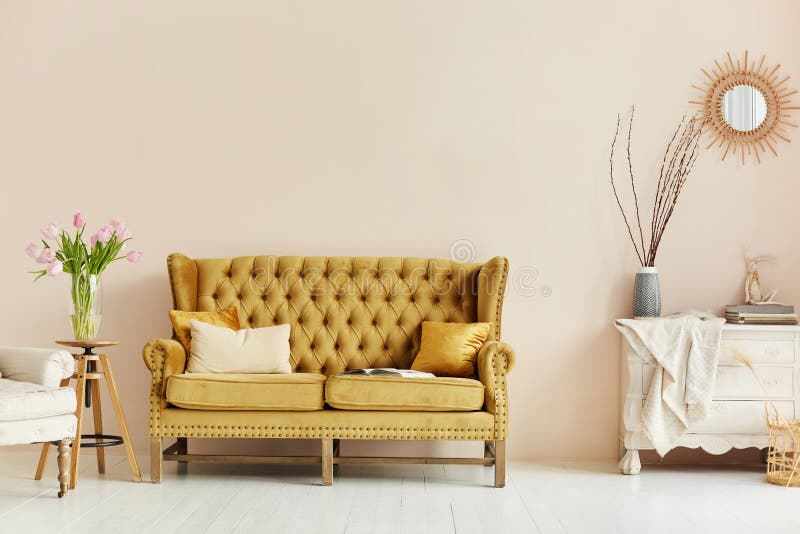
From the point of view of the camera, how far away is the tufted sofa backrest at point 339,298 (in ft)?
12.7

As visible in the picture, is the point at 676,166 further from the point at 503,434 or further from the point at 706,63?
the point at 503,434

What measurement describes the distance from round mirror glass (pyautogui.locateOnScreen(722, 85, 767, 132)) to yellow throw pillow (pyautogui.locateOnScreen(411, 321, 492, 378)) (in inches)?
65.1

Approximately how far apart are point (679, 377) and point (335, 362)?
1532 mm

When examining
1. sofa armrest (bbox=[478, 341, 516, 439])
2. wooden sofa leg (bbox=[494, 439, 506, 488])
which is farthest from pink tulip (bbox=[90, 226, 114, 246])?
wooden sofa leg (bbox=[494, 439, 506, 488])

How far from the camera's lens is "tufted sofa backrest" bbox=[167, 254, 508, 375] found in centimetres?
388

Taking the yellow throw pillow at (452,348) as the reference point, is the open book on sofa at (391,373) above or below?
below

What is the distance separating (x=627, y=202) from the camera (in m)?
4.15

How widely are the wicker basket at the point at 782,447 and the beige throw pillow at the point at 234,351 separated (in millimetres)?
2114

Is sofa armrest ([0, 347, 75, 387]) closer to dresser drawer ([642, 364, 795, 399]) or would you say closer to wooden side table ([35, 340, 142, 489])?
wooden side table ([35, 340, 142, 489])

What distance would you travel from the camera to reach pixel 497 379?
339 cm

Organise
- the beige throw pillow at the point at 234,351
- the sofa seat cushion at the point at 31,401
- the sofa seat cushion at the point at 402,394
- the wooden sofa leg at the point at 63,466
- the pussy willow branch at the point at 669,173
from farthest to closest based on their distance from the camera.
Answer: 1. the pussy willow branch at the point at 669,173
2. the beige throw pillow at the point at 234,351
3. the sofa seat cushion at the point at 402,394
4. the wooden sofa leg at the point at 63,466
5. the sofa seat cushion at the point at 31,401

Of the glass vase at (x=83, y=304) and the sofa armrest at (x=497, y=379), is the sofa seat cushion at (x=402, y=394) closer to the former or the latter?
the sofa armrest at (x=497, y=379)

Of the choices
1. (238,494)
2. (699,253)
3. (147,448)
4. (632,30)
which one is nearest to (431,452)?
(238,494)

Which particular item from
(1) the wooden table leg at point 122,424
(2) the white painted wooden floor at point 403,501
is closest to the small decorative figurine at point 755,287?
(2) the white painted wooden floor at point 403,501
